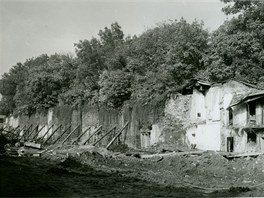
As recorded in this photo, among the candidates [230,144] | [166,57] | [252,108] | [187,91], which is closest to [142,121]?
[187,91]

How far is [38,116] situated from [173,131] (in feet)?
90.4

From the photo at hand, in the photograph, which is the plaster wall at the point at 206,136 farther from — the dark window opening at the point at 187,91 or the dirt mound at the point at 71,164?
the dirt mound at the point at 71,164

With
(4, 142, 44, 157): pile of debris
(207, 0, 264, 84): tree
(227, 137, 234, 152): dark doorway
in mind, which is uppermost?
(207, 0, 264, 84): tree

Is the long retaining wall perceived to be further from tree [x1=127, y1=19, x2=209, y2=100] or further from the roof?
the roof

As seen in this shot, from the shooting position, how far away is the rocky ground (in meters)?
13.3

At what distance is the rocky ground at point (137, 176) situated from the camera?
13.3 m

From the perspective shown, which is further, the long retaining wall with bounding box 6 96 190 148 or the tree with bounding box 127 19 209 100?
the tree with bounding box 127 19 209 100

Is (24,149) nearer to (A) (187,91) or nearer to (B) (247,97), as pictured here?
(A) (187,91)

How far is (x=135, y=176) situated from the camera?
704 inches

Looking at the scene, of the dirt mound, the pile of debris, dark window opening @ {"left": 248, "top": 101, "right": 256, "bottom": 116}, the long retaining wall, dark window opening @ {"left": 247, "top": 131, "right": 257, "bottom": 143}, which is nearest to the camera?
the dirt mound

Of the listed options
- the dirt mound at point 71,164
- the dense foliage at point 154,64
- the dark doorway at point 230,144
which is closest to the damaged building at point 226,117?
the dark doorway at point 230,144

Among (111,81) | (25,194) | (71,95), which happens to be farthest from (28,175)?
(71,95)

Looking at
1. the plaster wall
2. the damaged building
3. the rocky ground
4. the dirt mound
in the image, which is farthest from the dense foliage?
the dirt mound

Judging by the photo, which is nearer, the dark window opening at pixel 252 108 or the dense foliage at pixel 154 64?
the dark window opening at pixel 252 108
